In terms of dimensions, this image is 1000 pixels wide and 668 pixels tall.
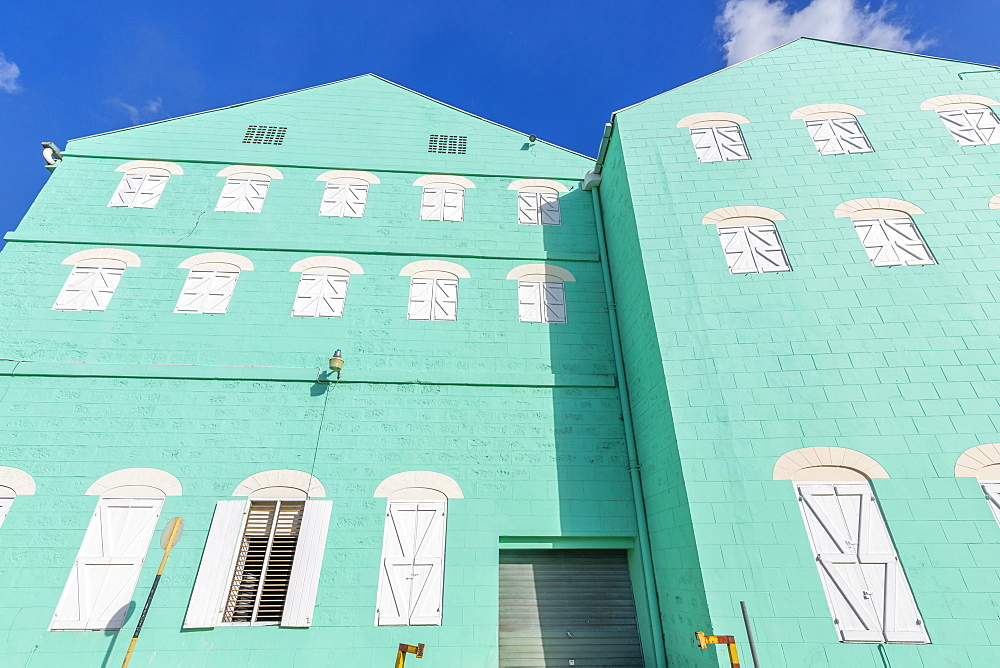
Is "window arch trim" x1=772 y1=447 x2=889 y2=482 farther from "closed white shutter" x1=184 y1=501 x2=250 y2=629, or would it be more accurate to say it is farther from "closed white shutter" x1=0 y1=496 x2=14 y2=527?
"closed white shutter" x1=0 y1=496 x2=14 y2=527

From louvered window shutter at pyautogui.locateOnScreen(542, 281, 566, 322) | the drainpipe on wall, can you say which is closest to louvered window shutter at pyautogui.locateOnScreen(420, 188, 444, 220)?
louvered window shutter at pyautogui.locateOnScreen(542, 281, 566, 322)

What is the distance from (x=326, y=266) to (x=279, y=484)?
4.38m

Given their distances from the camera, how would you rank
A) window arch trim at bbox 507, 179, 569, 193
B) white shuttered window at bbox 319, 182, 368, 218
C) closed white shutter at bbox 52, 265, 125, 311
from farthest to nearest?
1. window arch trim at bbox 507, 179, 569, 193
2. white shuttered window at bbox 319, 182, 368, 218
3. closed white shutter at bbox 52, 265, 125, 311

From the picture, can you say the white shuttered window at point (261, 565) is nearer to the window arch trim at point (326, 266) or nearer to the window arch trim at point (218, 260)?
the window arch trim at point (326, 266)

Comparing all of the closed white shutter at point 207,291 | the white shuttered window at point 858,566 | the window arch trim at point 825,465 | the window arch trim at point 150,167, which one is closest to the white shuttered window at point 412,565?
the window arch trim at point 825,465

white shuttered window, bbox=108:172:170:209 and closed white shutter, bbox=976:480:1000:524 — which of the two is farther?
white shuttered window, bbox=108:172:170:209

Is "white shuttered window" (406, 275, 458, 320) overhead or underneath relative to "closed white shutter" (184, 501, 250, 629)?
overhead

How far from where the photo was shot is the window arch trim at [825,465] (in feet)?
21.8

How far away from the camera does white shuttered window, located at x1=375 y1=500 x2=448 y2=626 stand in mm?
7156

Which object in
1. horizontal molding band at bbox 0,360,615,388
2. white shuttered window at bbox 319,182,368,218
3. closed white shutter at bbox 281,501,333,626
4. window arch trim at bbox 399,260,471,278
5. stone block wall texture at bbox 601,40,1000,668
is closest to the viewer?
stone block wall texture at bbox 601,40,1000,668

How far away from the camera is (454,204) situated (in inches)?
449

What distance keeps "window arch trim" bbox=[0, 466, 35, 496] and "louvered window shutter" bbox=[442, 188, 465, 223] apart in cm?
834

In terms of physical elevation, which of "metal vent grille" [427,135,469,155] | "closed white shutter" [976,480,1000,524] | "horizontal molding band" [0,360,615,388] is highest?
"metal vent grille" [427,135,469,155]

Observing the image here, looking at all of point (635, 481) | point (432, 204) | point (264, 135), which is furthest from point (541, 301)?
point (264, 135)
